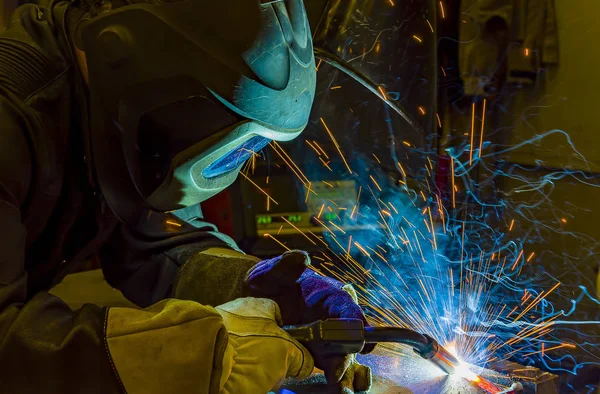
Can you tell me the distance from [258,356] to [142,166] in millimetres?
593

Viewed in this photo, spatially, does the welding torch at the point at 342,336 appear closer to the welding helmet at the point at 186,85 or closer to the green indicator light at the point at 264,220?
the welding helmet at the point at 186,85

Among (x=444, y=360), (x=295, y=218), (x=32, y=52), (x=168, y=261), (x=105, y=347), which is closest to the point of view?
(x=105, y=347)

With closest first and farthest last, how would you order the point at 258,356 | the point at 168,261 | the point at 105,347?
the point at 105,347 → the point at 258,356 → the point at 168,261

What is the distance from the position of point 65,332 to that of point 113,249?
86 centimetres

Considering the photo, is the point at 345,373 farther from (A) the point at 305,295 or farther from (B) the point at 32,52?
(B) the point at 32,52

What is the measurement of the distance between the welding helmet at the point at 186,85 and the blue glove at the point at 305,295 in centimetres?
32

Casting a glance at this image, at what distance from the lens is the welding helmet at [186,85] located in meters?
1.24

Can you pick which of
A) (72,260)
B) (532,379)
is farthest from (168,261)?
(532,379)

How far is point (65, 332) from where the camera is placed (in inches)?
42.1

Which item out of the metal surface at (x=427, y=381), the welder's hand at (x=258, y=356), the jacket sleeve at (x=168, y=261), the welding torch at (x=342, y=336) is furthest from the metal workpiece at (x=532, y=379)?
the jacket sleeve at (x=168, y=261)

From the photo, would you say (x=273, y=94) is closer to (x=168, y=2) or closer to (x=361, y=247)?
(x=168, y=2)

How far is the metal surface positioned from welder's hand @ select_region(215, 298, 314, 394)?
0.18 m

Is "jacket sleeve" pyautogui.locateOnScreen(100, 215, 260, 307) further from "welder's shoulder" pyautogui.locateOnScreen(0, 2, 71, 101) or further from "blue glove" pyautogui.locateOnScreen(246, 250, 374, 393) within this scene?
"welder's shoulder" pyautogui.locateOnScreen(0, 2, 71, 101)

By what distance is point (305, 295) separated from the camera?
1533 mm
